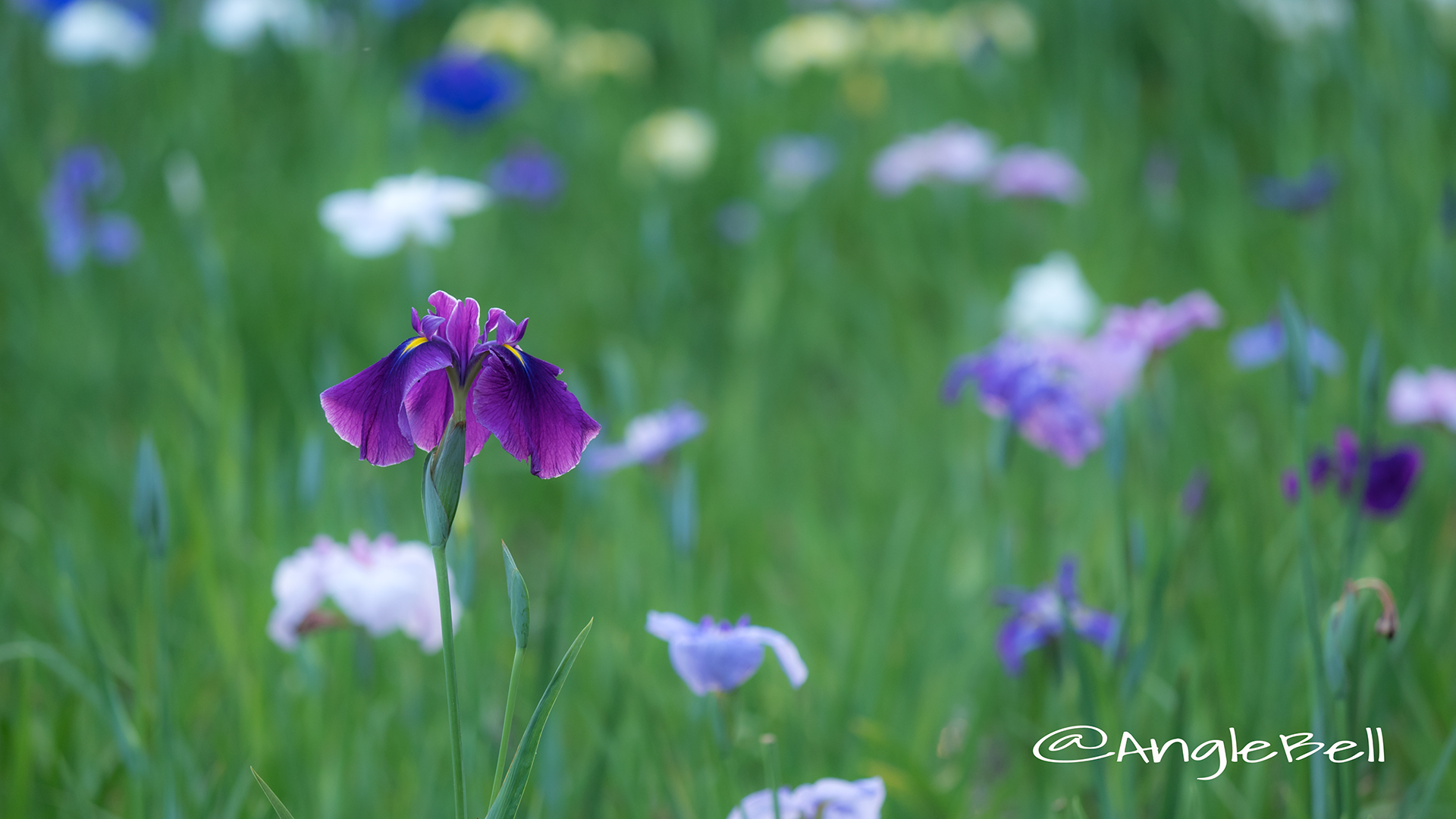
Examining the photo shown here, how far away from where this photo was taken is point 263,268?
263 cm

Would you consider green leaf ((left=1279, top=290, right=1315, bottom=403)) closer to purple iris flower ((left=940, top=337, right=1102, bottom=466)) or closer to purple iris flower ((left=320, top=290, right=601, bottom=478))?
purple iris flower ((left=940, top=337, right=1102, bottom=466))

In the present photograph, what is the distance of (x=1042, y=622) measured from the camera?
114 cm

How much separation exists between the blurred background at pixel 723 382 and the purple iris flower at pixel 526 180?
0.8 inches

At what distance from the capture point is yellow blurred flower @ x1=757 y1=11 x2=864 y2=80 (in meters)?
3.38

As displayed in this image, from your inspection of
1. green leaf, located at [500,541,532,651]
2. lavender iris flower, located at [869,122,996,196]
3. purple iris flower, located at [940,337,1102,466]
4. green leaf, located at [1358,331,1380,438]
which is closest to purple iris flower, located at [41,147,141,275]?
lavender iris flower, located at [869,122,996,196]

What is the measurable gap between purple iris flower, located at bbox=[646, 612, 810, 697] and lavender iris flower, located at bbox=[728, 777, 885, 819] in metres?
0.10

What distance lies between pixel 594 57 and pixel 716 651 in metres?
3.17

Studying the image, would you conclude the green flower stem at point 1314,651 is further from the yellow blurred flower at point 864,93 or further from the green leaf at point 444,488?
the yellow blurred flower at point 864,93

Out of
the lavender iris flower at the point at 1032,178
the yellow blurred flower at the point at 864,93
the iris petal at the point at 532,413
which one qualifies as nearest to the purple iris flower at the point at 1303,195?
the lavender iris flower at the point at 1032,178

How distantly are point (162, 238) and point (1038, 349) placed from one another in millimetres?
2681

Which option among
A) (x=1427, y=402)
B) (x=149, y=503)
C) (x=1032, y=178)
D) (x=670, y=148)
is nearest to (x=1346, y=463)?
(x=1427, y=402)

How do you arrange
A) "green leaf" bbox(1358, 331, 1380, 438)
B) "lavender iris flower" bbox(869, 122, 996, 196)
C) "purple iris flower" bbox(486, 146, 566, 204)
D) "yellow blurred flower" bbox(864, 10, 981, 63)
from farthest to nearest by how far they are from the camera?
"yellow blurred flower" bbox(864, 10, 981, 63), "purple iris flower" bbox(486, 146, 566, 204), "lavender iris flower" bbox(869, 122, 996, 196), "green leaf" bbox(1358, 331, 1380, 438)

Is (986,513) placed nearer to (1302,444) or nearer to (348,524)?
(1302,444)

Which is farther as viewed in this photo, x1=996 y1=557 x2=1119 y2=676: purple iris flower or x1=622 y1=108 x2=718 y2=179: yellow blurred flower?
x1=622 y1=108 x2=718 y2=179: yellow blurred flower
